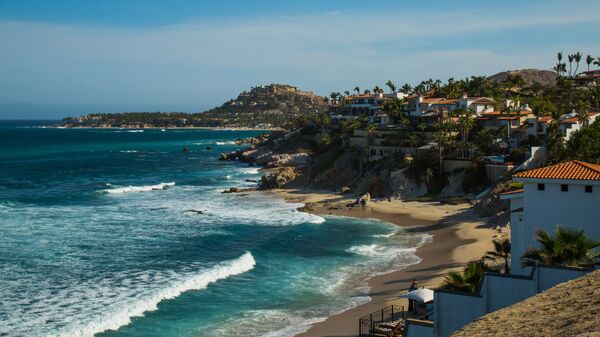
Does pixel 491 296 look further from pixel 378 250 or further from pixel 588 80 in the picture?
pixel 588 80

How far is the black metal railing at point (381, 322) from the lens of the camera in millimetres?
25928

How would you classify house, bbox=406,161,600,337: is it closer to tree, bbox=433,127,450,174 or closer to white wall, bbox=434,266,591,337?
Result: white wall, bbox=434,266,591,337

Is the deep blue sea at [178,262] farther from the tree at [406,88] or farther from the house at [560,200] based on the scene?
the tree at [406,88]

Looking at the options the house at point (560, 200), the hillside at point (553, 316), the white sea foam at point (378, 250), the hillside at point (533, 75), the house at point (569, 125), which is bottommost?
the white sea foam at point (378, 250)

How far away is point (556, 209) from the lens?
26.4 metres

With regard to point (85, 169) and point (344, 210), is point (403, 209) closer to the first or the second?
point (344, 210)

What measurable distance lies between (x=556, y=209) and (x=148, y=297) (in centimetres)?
1918

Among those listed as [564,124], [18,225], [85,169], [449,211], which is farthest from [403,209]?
[85,169]

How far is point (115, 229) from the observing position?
54.0 m

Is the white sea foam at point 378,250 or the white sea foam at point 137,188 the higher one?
the white sea foam at point 137,188

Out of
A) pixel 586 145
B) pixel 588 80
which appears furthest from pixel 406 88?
pixel 586 145

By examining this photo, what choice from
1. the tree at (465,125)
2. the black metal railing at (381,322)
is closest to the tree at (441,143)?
the tree at (465,125)

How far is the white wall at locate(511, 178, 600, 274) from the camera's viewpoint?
85.1 ft

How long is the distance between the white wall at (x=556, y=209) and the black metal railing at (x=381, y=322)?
17.5 feet
